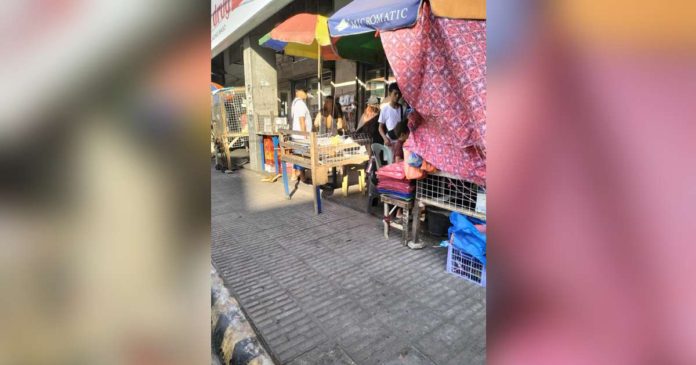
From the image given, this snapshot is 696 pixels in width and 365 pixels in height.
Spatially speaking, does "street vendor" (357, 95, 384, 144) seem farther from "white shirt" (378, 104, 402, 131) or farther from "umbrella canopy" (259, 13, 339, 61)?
"umbrella canopy" (259, 13, 339, 61)

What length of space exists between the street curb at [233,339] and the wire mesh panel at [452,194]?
89.4 inches

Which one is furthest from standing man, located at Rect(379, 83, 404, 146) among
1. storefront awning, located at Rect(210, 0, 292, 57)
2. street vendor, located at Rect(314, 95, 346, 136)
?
storefront awning, located at Rect(210, 0, 292, 57)

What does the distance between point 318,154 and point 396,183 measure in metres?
1.87

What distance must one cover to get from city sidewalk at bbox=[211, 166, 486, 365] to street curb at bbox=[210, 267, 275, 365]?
0.36m

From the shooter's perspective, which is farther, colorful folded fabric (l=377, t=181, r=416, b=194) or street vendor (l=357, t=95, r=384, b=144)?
street vendor (l=357, t=95, r=384, b=144)

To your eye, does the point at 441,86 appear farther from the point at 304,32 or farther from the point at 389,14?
the point at 304,32

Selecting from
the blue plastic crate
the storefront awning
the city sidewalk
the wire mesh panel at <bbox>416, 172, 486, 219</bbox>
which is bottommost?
the city sidewalk

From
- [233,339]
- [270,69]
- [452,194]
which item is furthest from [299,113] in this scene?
[233,339]

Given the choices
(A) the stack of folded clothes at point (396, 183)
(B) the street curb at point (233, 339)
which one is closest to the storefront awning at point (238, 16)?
(A) the stack of folded clothes at point (396, 183)

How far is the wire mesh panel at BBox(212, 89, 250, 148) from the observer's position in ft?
35.5

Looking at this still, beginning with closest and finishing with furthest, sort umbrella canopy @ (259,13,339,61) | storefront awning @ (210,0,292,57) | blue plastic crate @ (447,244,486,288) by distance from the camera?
blue plastic crate @ (447,244,486,288) < umbrella canopy @ (259,13,339,61) < storefront awning @ (210,0,292,57)

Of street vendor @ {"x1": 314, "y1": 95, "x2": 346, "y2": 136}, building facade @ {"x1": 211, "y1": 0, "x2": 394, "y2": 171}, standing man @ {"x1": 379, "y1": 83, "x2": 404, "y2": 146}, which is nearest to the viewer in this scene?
standing man @ {"x1": 379, "y1": 83, "x2": 404, "y2": 146}
